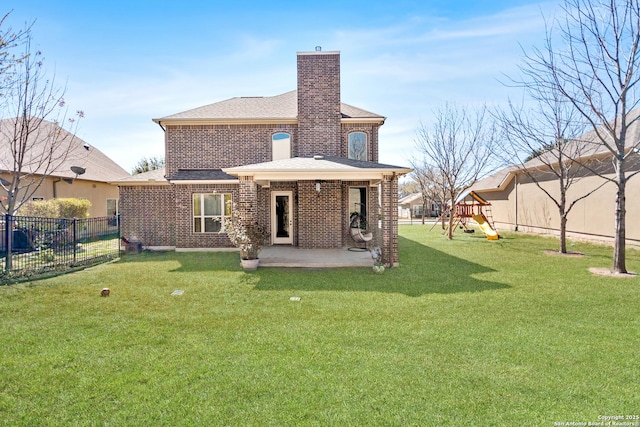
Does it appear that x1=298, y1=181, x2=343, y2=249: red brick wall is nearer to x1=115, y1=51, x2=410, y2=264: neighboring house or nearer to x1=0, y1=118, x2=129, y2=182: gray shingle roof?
x1=115, y1=51, x2=410, y2=264: neighboring house

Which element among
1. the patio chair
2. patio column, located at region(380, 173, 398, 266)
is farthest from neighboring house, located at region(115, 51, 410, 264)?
patio column, located at region(380, 173, 398, 266)

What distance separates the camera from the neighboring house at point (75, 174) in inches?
671

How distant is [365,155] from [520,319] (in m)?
9.77

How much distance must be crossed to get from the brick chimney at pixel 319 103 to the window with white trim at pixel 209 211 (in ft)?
12.6

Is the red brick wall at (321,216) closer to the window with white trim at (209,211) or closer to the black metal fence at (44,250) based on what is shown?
the window with white trim at (209,211)

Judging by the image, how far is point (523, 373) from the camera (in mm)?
3773

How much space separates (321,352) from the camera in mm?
4355

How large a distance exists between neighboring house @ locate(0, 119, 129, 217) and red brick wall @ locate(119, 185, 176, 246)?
3.35 meters

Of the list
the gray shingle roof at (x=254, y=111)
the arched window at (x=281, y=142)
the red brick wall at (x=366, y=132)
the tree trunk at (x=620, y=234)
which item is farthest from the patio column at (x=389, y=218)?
the tree trunk at (x=620, y=234)

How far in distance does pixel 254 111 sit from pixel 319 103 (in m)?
2.96

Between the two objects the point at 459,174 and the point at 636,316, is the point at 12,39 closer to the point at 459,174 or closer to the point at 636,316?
the point at 636,316

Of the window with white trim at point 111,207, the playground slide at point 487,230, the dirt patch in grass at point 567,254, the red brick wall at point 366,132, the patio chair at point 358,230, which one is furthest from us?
the window with white trim at point 111,207

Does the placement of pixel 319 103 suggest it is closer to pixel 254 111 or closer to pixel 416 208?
pixel 254 111

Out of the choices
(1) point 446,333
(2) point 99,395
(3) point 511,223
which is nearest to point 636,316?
(1) point 446,333
